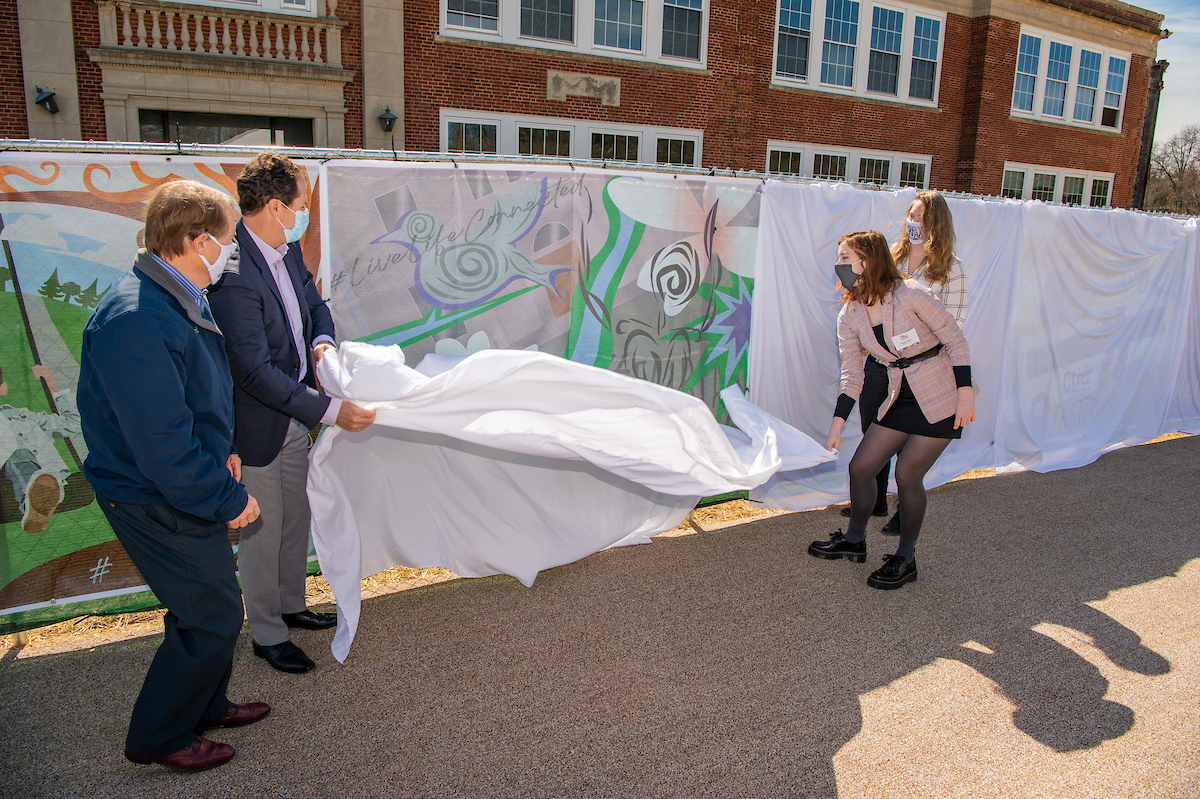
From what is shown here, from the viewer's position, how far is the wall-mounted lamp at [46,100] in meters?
11.4

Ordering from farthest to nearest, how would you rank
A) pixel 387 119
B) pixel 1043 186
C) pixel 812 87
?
pixel 1043 186, pixel 812 87, pixel 387 119

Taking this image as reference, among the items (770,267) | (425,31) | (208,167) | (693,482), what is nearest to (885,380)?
(770,267)

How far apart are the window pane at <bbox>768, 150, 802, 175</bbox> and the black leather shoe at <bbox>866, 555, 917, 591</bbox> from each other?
15426mm

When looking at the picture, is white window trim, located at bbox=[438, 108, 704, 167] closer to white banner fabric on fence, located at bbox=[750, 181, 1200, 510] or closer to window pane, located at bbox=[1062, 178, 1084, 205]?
white banner fabric on fence, located at bbox=[750, 181, 1200, 510]

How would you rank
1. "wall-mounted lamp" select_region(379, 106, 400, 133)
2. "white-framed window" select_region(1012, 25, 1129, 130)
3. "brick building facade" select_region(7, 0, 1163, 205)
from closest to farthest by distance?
1. "brick building facade" select_region(7, 0, 1163, 205)
2. "wall-mounted lamp" select_region(379, 106, 400, 133)
3. "white-framed window" select_region(1012, 25, 1129, 130)

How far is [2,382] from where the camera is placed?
3.43m

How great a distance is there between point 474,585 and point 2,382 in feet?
8.18

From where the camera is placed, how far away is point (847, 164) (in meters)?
19.2

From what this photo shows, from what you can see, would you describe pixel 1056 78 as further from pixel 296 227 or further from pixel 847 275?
pixel 296 227

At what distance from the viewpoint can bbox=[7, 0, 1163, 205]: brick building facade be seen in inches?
472

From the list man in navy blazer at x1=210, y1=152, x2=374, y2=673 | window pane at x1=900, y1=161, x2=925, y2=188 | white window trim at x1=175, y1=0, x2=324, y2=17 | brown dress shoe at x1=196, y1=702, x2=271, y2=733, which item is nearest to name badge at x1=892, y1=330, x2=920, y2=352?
man in navy blazer at x1=210, y1=152, x2=374, y2=673

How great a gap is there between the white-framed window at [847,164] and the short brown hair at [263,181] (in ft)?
52.4

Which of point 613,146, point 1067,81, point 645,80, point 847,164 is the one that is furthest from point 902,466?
point 1067,81

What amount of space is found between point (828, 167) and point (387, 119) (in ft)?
37.5
